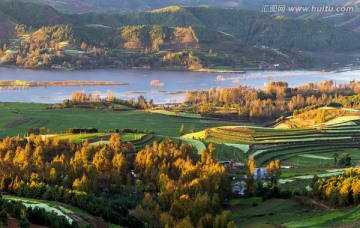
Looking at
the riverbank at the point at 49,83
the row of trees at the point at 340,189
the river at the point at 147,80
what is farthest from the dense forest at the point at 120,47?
the row of trees at the point at 340,189

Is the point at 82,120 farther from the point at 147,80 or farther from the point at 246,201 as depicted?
the point at 147,80

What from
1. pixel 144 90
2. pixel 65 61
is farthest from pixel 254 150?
pixel 65 61

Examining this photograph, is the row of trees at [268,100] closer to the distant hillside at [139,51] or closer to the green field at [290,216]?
the green field at [290,216]

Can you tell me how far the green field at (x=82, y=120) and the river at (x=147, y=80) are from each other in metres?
18.1

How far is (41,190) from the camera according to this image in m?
33.9

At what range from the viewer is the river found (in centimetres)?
10938

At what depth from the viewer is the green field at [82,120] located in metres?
71.2

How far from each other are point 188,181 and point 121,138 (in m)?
16.9

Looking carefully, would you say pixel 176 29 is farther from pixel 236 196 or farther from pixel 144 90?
pixel 236 196

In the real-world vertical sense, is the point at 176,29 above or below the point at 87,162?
above

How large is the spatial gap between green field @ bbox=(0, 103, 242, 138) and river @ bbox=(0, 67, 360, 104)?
18079 mm

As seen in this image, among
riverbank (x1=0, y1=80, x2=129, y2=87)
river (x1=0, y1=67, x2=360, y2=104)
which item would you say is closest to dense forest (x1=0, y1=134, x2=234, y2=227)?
river (x1=0, y1=67, x2=360, y2=104)

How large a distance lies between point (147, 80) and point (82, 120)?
194 feet

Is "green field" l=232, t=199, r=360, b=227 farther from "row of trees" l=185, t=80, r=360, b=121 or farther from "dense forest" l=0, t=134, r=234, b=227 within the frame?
"row of trees" l=185, t=80, r=360, b=121
